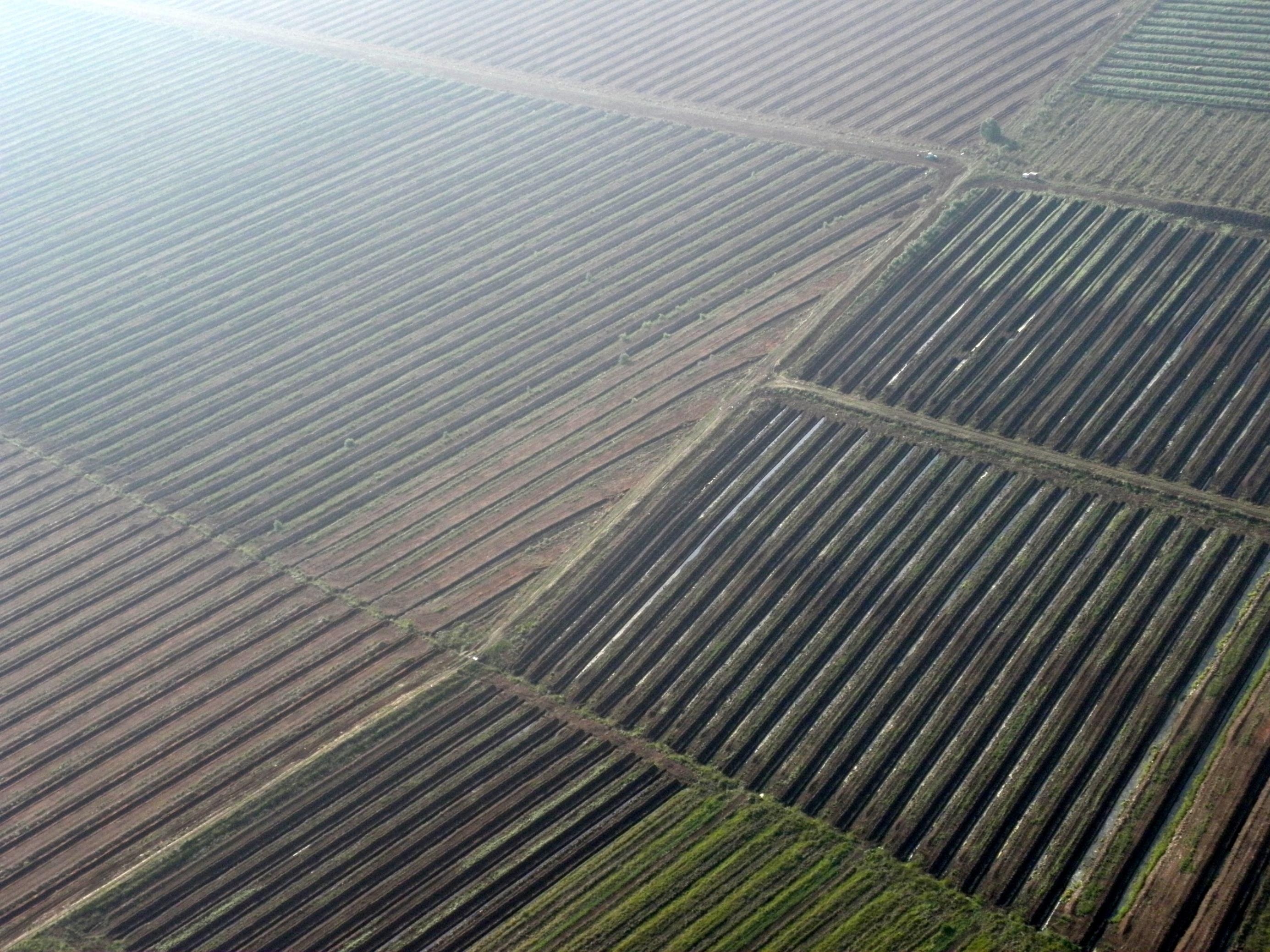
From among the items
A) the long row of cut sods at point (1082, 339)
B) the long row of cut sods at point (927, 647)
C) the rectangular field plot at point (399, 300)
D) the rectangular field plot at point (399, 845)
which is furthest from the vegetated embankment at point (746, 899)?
the long row of cut sods at point (1082, 339)

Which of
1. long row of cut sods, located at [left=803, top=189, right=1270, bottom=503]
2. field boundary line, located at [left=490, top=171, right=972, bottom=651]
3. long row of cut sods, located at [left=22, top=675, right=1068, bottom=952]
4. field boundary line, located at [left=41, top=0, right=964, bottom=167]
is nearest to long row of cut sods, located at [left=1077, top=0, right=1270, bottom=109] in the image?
field boundary line, located at [left=41, top=0, right=964, bottom=167]

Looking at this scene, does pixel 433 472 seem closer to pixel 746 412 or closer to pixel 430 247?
pixel 746 412

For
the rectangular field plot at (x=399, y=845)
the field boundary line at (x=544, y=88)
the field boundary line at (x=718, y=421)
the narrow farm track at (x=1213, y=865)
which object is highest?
the field boundary line at (x=544, y=88)

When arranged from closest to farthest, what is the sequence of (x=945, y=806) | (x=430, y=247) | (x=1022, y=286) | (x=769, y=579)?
(x=945, y=806) < (x=769, y=579) < (x=1022, y=286) < (x=430, y=247)

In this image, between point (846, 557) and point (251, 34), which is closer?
point (846, 557)

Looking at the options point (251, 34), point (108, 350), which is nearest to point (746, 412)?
point (108, 350)

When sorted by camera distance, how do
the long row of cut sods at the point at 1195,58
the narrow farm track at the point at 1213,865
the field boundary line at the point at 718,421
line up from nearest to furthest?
1. the narrow farm track at the point at 1213,865
2. the field boundary line at the point at 718,421
3. the long row of cut sods at the point at 1195,58

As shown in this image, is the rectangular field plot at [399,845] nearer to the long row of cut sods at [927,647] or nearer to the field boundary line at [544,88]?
the long row of cut sods at [927,647]
